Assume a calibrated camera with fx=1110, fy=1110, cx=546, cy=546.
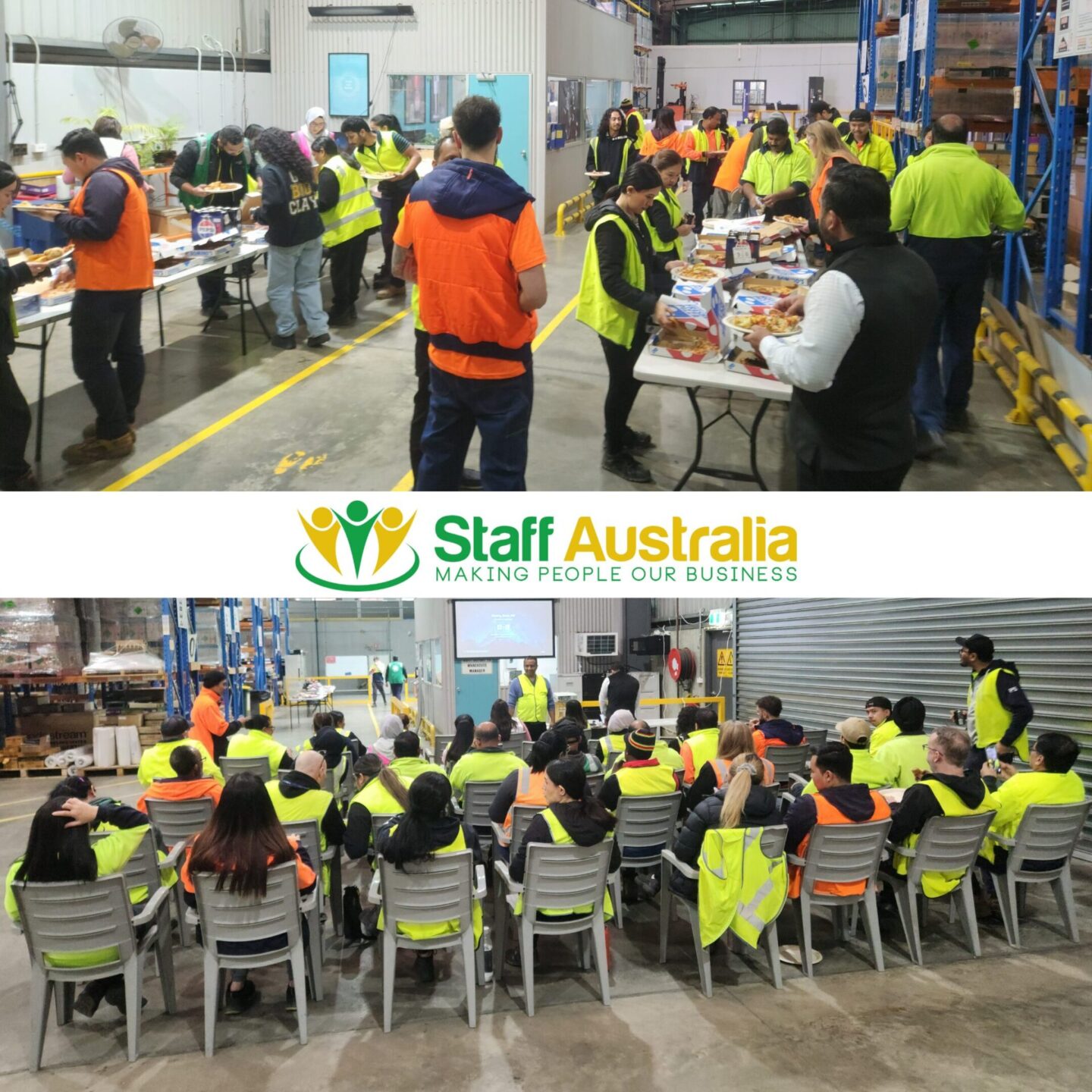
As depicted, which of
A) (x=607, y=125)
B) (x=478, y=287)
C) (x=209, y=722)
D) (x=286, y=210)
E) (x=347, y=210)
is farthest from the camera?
(x=607, y=125)

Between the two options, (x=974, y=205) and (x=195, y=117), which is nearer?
(x=974, y=205)

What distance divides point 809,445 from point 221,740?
15.5 feet

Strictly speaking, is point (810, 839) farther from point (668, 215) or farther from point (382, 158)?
point (382, 158)

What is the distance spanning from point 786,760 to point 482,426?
3.45m

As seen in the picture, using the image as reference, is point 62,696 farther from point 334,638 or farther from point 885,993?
point 334,638

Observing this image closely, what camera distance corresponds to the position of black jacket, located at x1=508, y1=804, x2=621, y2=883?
161 inches

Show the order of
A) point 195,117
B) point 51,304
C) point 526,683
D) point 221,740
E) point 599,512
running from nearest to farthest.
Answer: point 599,512, point 51,304, point 221,740, point 195,117, point 526,683

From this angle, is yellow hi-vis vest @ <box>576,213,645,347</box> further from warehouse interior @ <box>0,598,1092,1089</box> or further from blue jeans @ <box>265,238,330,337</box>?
warehouse interior @ <box>0,598,1092,1089</box>

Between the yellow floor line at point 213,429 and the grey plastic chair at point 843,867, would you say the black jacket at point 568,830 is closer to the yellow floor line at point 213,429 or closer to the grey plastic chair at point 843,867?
the grey plastic chair at point 843,867

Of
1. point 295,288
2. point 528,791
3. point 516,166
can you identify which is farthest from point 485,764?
point 516,166

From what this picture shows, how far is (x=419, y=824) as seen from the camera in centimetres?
392

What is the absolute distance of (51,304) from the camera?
14.3 ft

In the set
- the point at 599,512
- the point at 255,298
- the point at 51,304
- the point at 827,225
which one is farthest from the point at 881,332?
the point at 255,298

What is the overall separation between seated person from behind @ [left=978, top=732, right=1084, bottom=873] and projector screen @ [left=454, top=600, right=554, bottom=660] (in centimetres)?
557
